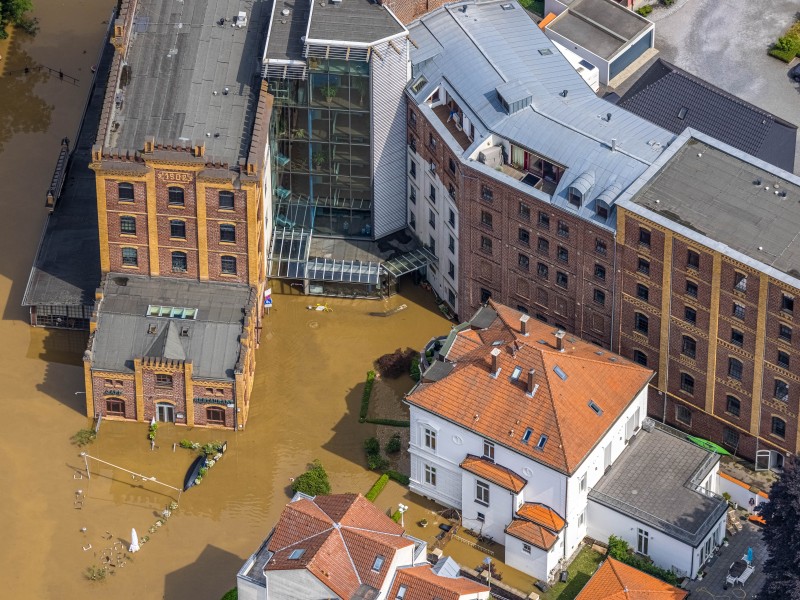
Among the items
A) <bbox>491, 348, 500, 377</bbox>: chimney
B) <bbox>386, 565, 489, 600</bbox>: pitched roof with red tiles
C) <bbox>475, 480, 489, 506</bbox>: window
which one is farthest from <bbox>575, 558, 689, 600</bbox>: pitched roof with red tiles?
<bbox>491, 348, 500, 377</bbox>: chimney

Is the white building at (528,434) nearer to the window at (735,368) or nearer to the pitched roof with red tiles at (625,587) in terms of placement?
the pitched roof with red tiles at (625,587)

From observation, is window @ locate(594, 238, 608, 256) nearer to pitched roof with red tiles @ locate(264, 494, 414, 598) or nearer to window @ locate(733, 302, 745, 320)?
window @ locate(733, 302, 745, 320)

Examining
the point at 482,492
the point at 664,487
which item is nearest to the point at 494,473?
the point at 482,492

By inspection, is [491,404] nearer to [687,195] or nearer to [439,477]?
[439,477]

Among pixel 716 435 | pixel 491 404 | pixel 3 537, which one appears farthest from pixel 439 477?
pixel 3 537

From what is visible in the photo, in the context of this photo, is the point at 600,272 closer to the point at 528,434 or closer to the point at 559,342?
the point at 559,342

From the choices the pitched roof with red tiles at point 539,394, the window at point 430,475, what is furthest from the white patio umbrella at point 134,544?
the pitched roof with red tiles at point 539,394
